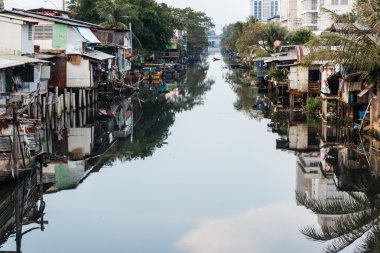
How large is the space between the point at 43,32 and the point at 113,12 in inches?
854

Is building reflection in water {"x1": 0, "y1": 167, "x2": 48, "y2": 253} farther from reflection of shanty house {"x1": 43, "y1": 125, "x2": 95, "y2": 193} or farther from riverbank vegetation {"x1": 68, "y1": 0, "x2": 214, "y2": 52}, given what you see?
riverbank vegetation {"x1": 68, "y1": 0, "x2": 214, "y2": 52}

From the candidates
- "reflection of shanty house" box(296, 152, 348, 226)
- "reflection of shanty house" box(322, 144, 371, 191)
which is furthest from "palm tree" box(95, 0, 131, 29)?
"reflection of shanty house" box(296, 152, 348, 226)

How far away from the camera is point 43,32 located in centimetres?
4128

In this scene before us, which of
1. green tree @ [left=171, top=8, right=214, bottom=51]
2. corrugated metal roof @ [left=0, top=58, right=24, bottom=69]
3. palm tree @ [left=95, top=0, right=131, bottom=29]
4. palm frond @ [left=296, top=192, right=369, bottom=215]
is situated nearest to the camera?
palm frond @ [left=296, top=192, right=369, bottom=215]

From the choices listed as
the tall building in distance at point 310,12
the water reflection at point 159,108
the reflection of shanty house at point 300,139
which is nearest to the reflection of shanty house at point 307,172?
the reflection of shanty house at point 300,139

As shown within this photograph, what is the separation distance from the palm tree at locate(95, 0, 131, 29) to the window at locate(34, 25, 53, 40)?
20075 millimetres

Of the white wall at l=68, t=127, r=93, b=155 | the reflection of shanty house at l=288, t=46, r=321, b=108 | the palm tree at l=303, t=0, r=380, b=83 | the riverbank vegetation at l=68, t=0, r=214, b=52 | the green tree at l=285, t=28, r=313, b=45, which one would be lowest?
the white wall at l=68, t=127, r=93, b=155

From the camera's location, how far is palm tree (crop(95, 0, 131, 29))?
6181 centimetres

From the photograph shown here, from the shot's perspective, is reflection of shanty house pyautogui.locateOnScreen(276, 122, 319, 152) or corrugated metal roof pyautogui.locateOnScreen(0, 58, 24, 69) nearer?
corrugated metal roof pyautogui.locateOnScreen(0, 58, 24, 69)

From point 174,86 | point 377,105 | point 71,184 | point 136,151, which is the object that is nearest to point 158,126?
point 136,151

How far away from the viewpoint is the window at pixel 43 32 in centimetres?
4119

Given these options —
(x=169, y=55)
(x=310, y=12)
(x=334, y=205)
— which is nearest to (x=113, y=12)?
(x=169, y=55)

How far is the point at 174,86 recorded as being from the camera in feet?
213

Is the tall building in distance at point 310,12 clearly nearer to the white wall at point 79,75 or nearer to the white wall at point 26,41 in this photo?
the white wall at point 79,75
